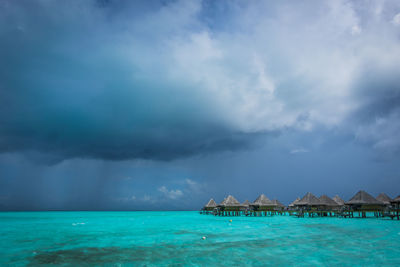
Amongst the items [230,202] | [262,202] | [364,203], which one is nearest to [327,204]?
[364,203]

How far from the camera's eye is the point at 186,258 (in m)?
13.4

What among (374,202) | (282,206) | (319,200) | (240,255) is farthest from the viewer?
(282,206)

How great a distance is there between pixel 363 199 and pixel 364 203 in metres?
0.80

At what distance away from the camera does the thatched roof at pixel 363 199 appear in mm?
42938

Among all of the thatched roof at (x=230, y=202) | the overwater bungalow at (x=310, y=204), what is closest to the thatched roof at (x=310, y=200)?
the overwater bungalow at (x=310, y=204)

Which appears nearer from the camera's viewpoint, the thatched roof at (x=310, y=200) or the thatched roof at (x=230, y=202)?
the thatched roof at (x=310, y=200)

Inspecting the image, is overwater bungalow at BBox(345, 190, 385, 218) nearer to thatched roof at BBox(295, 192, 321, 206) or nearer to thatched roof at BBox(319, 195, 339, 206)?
thatched roof at BBox(319, 195, 339, 206)

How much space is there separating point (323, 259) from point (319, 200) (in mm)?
40253

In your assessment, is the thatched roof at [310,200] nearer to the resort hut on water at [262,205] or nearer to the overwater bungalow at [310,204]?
the overwater bungalow at [310,204]

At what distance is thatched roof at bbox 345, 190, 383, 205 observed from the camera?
141ft

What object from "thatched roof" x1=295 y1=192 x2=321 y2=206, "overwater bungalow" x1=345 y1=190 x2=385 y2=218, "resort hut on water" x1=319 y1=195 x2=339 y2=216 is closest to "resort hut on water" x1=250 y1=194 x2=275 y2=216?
"thatched roof" x1=295 y1=192 x2=321 y2=206

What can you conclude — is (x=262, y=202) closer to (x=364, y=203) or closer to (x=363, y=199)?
(x=363, y=199)

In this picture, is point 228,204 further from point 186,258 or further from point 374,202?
point 186,258

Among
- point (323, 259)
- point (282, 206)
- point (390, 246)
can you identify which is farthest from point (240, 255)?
point (282, 206)
